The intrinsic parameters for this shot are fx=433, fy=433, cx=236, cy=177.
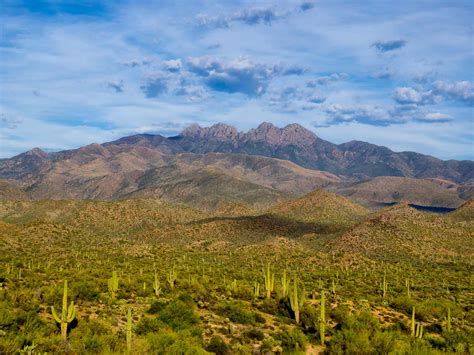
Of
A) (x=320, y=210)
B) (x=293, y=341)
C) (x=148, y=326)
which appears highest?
(x=148, y=326)

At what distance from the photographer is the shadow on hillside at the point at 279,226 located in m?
112

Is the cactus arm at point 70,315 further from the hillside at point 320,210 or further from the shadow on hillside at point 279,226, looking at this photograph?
the hillside at point 320,210

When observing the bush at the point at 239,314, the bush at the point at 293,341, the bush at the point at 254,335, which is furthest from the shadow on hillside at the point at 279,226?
the bush at the point at 293,341

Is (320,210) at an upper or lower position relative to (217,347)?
lower

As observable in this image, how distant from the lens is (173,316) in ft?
84.9

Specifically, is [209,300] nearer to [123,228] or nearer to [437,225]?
[437,225]

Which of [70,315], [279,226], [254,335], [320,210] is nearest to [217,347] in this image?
[254,335]

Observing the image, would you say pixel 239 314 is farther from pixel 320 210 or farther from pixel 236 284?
pixel 320 210

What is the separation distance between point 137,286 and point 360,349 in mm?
21507

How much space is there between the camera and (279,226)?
11838 centimetres

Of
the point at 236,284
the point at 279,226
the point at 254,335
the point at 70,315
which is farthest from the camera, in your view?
the point at 279,226

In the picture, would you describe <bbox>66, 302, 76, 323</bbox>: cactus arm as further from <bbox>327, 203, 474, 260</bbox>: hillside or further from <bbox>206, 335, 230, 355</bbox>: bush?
<bbox>327, 203, 474, 260</bbox>: hillside

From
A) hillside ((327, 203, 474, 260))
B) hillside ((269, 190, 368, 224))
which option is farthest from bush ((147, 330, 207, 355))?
hillside ((269, 190, 368, 224))

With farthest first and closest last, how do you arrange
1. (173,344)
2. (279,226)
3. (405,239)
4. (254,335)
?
(279,226) → (405,239) → (254,335) → (173,344)
